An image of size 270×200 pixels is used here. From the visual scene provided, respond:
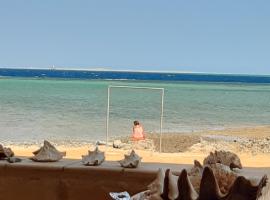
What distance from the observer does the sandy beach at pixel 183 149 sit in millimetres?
14242

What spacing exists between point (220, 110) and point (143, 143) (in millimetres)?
22539

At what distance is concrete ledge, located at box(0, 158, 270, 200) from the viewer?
4330 mm

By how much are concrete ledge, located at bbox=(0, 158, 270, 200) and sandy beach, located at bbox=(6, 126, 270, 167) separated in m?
8.85

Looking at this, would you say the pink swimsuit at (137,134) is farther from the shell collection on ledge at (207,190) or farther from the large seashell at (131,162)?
the shell collection on ledge at (207,190)

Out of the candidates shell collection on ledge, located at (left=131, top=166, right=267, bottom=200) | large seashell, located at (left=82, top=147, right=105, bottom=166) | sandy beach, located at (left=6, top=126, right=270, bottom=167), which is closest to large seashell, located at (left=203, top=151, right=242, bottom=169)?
large seashell, located at (left=82, top=147, right=105, bottom=166)

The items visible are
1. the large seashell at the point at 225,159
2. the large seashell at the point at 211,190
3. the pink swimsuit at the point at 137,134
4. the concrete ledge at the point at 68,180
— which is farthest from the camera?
the pink swimsuit at the point at 137,134

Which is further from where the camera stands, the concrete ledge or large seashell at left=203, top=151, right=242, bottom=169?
the concrete ledge

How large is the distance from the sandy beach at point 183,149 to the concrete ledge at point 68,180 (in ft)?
29.0

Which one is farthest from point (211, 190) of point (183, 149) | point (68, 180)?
point (183, 149)

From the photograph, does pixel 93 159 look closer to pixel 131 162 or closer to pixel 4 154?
pixel 131 162

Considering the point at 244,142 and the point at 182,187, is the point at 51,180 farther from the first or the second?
the point at 244,142

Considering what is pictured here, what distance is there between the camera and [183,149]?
1798 cm

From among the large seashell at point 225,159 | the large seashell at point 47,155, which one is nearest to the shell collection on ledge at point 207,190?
the large seashell at point 225,159

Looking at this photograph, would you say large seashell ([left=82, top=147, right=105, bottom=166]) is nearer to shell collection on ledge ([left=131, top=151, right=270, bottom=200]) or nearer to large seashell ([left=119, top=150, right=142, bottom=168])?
large seashell ([left=119, top=150, right=142, bottom=168])
